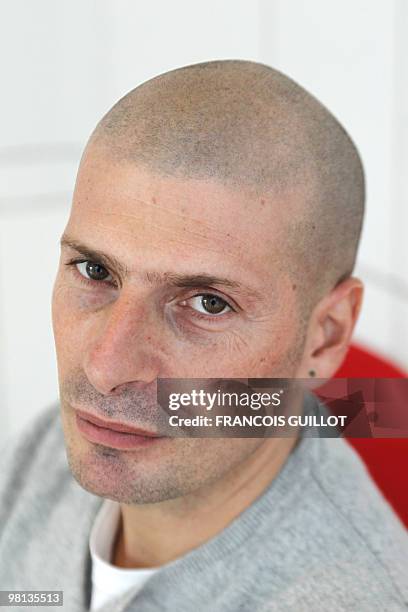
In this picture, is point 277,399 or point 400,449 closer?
point 277,399

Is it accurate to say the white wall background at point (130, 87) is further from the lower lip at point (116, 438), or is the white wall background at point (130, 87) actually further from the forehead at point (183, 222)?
the lower lip at point (116, 438)

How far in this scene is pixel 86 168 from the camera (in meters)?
0.87

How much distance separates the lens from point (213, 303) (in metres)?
0.85

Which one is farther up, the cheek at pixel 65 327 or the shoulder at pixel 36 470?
the cheek at pixel 65 327

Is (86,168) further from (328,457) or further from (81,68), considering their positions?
(81,68)

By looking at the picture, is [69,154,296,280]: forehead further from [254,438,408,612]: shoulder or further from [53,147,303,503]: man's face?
[254,438,408,612]: shoulder

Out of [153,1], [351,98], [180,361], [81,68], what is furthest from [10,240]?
[180,361]

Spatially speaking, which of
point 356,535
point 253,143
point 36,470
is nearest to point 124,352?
point 253,143

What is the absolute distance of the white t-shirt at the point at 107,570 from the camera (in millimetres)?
1014

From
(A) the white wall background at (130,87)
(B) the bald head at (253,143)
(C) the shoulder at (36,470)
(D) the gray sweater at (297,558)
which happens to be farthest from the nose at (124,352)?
(A) the white wall background at (130,87)

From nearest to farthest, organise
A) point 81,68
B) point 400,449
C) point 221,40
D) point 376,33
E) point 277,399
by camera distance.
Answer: point 277,399, point 400,449, point 376,33, point 221,40, point 81,68

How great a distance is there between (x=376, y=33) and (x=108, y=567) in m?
0.90

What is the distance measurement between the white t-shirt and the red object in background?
360 millimetres

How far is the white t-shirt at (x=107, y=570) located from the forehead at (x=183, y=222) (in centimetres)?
40
